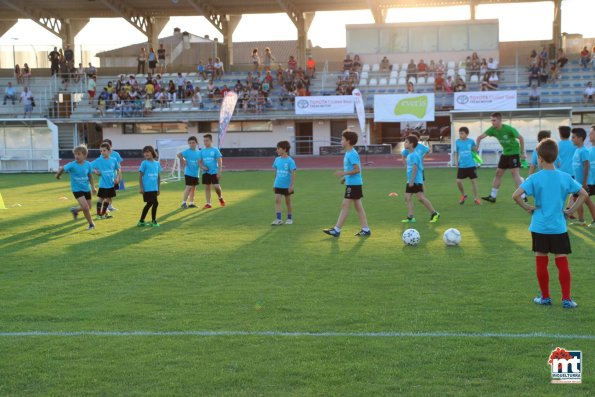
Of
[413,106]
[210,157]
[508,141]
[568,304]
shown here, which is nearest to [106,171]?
[210,157]

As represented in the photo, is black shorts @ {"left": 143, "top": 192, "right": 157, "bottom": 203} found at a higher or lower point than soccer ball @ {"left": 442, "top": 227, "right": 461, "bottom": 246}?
higher

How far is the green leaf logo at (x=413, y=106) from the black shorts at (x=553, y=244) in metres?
28.4

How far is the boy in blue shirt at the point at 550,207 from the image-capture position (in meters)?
7.27

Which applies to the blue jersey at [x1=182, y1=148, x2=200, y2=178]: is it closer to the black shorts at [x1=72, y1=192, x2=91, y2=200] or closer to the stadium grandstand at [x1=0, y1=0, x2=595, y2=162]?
the black shorts at [x1=72, y1=192, x2=91, y2=200]

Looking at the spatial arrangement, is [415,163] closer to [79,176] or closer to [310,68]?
[79,176]

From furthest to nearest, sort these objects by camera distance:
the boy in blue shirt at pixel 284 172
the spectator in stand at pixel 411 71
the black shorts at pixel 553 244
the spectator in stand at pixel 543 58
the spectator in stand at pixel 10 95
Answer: the spectator in stand at pixel 10 95 < the spectator in stand at pixel 411 71 < the spectator in stand at pixel 543 58 < the boy in blue shirt at pixel 284 172 < the black shorts at pixel 553 244

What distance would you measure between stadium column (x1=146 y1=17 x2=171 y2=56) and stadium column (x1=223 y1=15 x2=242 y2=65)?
4.24 meters

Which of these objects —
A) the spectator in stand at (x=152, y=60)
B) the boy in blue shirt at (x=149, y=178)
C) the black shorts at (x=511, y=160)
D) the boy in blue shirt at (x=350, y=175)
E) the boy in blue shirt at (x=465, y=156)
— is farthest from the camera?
the spectator in stand at (x=152, y=60)

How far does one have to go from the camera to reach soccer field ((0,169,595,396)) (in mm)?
5547

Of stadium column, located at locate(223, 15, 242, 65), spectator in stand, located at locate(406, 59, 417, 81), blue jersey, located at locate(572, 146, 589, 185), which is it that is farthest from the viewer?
stadium column, located at locate(223, 15, 242, 65)

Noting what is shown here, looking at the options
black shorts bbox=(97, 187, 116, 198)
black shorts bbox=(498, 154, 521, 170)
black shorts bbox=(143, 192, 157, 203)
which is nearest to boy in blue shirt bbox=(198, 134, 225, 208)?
black shorts bbox=(97, 187, 116, 198)

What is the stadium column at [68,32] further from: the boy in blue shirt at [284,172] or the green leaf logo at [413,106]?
the boy in blue shirt at [284,172]

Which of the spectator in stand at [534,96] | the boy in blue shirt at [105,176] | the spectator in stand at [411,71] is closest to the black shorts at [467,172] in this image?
the boy in blue shirt at [105,176]

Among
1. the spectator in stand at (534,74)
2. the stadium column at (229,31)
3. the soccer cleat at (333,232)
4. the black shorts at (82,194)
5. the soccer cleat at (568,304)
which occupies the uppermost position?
the stadium column at (229,31)
